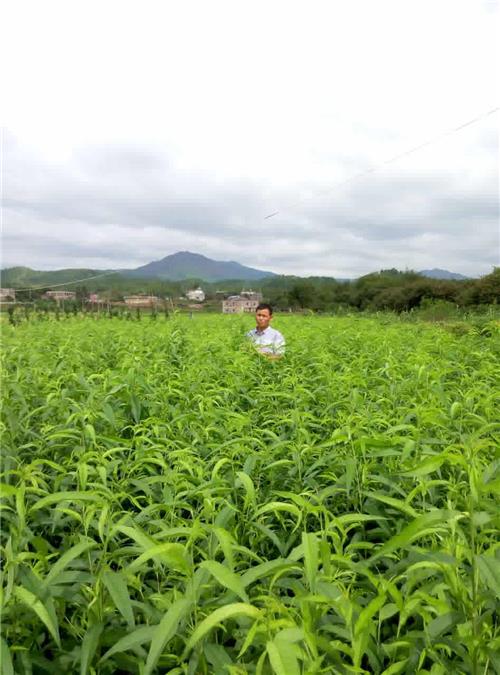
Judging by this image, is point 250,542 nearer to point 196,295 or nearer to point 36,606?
point 36,606

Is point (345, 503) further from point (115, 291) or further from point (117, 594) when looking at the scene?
point (115, 291)

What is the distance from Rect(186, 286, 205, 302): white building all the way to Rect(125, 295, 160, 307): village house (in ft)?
6.12

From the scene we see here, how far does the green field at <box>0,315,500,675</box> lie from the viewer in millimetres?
1077

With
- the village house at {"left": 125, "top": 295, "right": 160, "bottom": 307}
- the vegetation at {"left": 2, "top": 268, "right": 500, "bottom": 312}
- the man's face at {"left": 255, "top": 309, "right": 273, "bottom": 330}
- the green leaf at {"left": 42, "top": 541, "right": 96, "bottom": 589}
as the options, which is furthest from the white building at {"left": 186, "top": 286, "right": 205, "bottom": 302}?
the green leaf at {"left": 42, "top": 541, "right": 96, "bottom": 589}

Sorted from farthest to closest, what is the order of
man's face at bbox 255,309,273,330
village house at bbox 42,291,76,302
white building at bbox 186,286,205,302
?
1. village house at bbox 42,291,76,302
2. white building at bbox 186,286,205,302
3. man's face at bbox 255,309,273,330

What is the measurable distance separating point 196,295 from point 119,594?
18.1 metres

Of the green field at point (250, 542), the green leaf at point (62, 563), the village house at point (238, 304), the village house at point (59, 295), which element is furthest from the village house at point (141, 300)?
the green leaf at point (62, 563)

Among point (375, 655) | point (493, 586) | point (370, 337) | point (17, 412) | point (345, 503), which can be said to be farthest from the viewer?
point (370, 337)

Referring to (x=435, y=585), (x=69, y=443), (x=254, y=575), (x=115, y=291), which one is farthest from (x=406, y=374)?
(x=115, y=291)

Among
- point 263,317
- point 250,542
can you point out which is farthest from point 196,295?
point 250,542

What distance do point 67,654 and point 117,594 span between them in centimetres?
34

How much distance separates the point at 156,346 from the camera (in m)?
6.09

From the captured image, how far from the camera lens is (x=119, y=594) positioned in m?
1.12

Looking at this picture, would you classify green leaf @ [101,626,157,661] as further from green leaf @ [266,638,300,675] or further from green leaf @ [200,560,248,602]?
green leaf @ [266,638,300,675]
